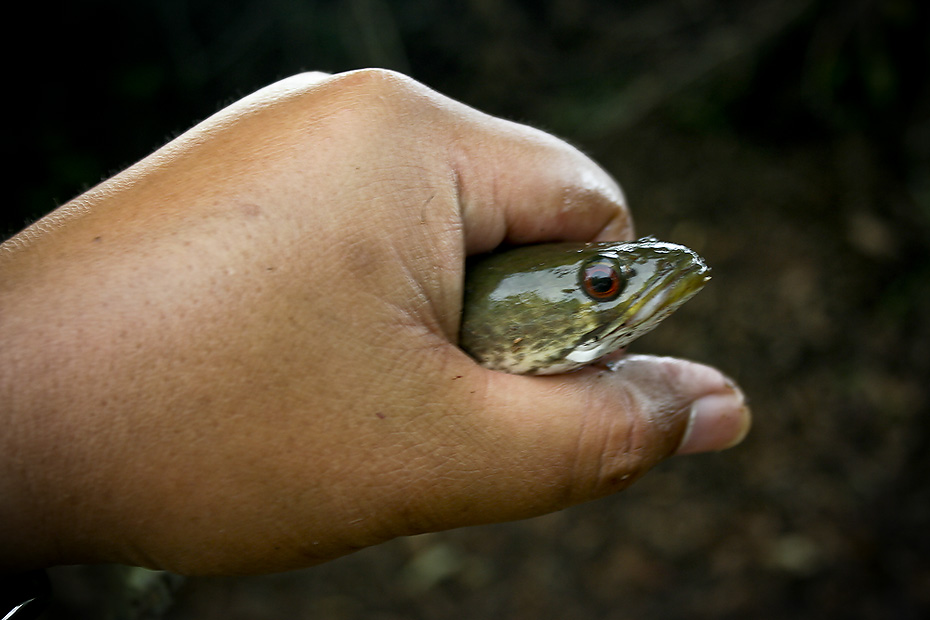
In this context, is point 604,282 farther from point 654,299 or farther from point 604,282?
point 654,299

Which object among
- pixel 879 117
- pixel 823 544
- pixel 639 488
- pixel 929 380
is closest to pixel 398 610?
pixel 639 488

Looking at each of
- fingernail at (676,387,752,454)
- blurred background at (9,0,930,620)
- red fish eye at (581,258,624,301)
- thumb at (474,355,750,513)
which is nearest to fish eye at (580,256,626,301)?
red fish eye at (581,258,624,301)

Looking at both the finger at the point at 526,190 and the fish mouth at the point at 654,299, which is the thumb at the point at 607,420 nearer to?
the fish mouth at the point at 654,299

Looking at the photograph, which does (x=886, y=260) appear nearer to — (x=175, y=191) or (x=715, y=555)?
(x=715, y=555)

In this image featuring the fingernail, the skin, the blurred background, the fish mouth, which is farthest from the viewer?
the blurred background

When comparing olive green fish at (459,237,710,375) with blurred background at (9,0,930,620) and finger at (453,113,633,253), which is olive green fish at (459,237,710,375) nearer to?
finger at (453,113,633,253)

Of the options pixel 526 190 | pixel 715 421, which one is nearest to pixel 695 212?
pixel 715 421

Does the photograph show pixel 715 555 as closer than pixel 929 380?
Yes
